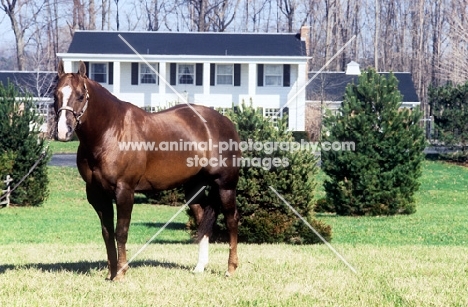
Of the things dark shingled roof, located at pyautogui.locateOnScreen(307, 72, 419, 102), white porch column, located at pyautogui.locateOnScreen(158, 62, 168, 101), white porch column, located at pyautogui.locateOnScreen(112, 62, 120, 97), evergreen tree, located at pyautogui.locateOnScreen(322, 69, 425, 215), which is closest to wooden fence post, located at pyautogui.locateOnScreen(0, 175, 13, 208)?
evergreen tree, located at pyautogui.locateOnScreen(322, 69, 425, 215)

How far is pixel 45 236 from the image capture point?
17141mm

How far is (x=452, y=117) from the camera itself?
37188mm

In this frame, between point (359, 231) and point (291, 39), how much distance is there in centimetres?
3534

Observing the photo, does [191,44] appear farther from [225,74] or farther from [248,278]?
[248,278]

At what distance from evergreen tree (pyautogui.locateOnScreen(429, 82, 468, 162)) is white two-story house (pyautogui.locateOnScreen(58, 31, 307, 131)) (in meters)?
10.9

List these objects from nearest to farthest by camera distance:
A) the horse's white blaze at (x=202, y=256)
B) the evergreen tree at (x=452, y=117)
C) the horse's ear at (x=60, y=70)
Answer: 1. the horse's ear at (x=60, y=70)
2. the horse's white blaze at (x=202, y=256)
3. the evergreen tree at (x=452, y=117)

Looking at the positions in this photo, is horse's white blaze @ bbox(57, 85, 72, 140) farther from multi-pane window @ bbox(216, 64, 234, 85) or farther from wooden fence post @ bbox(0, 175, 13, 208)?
multi-pane window @ bbox(216, 64, 234, 85)

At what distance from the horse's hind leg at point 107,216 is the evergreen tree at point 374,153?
45.1 feet

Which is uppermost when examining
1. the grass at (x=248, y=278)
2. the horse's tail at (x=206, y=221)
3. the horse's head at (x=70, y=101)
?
the horse's head at (x=70, y=101)

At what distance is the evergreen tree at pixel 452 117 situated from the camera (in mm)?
37062

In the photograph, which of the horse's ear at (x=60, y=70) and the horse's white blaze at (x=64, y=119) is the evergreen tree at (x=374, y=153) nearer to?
the horse's ear at (x=60, y=70)

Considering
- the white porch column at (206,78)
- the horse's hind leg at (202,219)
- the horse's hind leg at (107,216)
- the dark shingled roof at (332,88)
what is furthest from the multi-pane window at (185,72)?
the horse's hind leg at (107,216)

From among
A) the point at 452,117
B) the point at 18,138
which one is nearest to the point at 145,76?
the point at 452,117

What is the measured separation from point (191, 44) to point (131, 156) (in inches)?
1740
